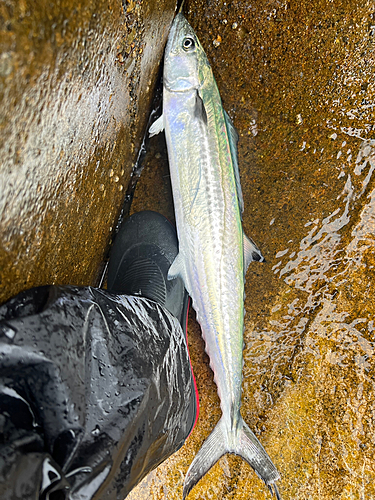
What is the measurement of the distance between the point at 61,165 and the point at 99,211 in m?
0.51

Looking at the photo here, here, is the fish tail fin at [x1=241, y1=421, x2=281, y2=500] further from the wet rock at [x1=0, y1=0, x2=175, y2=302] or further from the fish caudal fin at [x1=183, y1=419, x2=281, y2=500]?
the wet rock at [x1=0, y1=0, x2=175, y2=302]

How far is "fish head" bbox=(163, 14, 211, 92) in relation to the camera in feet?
6.23

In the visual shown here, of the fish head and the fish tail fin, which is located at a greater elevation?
the fish head

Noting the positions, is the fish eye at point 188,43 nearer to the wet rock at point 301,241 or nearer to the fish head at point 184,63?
the fish head at point 184,63

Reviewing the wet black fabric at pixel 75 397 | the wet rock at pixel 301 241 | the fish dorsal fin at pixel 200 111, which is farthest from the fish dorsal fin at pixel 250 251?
the wet black fabric at pixel 75 397

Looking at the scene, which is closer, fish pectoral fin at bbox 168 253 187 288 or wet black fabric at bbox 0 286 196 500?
wet black fabric at bbox 0 286 196 500

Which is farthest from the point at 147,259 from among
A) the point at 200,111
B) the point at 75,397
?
the point at 75,397

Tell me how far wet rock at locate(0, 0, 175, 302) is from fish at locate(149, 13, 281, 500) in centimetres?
25

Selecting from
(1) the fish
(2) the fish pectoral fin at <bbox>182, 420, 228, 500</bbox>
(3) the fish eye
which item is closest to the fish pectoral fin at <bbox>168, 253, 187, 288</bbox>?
(1) the fish

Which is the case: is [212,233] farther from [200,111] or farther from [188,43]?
[188,43]

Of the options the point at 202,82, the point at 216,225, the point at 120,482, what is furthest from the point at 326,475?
the point at 202,82

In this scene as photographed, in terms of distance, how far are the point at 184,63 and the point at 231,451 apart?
86.0 inches

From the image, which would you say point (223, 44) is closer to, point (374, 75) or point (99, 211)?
point (374, 75)

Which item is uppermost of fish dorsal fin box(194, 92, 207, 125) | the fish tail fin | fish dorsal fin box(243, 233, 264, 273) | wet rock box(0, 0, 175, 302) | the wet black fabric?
fish dorsal fin box(194, 92, 207, 125)
